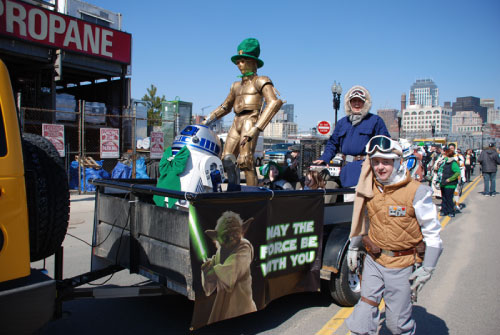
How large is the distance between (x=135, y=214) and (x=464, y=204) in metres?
13.0

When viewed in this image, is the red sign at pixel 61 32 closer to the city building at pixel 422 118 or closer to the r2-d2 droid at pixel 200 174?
the r2-d2 droid at pixel 200 174

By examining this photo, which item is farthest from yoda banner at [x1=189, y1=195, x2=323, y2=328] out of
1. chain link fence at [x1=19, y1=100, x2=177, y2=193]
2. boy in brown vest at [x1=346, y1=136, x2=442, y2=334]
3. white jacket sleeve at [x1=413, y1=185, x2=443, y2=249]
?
chain link fence at [x1=19, y1=100, x2=177, y2=193]

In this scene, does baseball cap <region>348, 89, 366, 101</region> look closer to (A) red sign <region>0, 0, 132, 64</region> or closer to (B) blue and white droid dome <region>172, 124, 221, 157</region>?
(B) blue and white droid dome <region>172, 124, 221, 157</region>

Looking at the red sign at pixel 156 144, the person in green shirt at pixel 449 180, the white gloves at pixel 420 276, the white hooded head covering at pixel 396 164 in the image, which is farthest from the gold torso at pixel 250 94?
the red sign at pixel 156 144

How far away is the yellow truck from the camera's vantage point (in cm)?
237

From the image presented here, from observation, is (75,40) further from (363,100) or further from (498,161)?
(498,161)

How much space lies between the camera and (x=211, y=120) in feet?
21.4

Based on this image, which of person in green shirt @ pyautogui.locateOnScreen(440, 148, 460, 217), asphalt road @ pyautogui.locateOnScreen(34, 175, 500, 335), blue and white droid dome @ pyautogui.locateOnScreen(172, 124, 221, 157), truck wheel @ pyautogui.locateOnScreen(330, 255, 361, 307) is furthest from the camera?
person in green shirt @ pyautogui.locateOnScreen(440, 148, 460, 217)

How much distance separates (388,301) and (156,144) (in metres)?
12.1

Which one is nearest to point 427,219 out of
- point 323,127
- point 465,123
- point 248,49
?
point 248,49

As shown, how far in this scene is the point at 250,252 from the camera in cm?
329

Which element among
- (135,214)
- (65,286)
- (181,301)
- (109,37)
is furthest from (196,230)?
(109,37)

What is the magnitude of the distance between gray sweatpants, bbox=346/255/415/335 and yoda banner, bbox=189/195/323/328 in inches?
33.0

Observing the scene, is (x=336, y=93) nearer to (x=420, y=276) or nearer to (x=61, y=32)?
(x=61, y=32)
